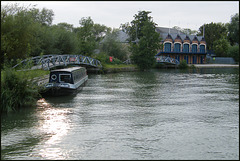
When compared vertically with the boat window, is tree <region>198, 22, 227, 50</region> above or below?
above

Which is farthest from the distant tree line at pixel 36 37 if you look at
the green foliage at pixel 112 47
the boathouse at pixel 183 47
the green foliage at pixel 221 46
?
the green foliage at pixel 221 46

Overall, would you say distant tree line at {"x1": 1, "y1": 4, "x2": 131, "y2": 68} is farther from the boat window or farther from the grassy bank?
the grassy bank

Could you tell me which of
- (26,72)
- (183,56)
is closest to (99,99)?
(26,72)

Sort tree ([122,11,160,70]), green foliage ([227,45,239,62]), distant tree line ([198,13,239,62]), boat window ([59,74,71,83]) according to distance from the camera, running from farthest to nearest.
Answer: distant tree line ([198,13,239,62])
green foliage ([227,45,239,62])
tree ([122,11,160,70])
boat window ([59,74,71,83])

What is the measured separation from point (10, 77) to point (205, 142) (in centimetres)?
1057

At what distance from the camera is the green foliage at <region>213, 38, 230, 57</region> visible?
77688mm

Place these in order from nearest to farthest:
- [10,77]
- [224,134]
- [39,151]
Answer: [39,151]
[224,134]
[10,77]

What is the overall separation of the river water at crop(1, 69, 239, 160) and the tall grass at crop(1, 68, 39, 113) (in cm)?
63

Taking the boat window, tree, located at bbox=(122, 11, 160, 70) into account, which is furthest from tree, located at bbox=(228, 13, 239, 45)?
the boat window

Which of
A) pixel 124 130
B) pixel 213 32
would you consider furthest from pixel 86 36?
pixel 124 130

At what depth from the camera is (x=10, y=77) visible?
16.3 meters

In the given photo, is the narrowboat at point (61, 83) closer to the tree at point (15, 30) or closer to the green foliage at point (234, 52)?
the tree at point (15, 30)

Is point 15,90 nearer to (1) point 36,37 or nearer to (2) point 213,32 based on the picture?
(1) point 36,37

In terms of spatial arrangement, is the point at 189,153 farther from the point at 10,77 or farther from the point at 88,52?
the point at 88,52
